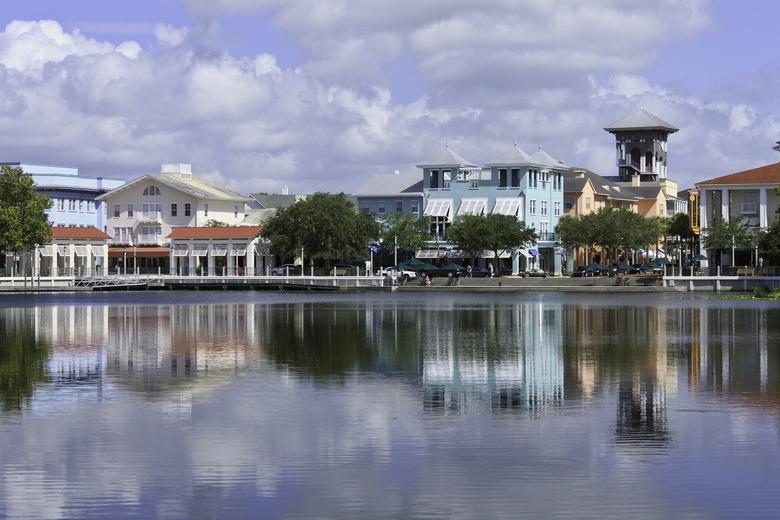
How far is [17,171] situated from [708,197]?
195 ft

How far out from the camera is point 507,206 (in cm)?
12750

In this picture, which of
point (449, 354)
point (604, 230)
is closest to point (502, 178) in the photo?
point (604, 230)

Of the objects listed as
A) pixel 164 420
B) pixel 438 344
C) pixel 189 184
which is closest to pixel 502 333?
pixel 438 344

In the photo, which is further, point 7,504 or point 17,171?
point 17,171

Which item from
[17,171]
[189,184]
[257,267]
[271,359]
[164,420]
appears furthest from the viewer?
[189,184]

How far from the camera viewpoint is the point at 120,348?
41.8m

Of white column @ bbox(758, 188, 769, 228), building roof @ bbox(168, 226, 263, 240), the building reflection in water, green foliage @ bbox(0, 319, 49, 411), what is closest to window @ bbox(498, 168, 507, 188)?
building roof @ bbox(168, 226, 263, 240)

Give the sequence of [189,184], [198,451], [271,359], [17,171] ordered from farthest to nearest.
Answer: [189,184]
[17,171]
[271,359]
[198,451]

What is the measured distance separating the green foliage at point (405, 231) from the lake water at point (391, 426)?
2994 inches

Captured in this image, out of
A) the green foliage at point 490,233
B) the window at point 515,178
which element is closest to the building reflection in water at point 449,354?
the green foliage at point 490,233

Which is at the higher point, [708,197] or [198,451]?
[708,197]

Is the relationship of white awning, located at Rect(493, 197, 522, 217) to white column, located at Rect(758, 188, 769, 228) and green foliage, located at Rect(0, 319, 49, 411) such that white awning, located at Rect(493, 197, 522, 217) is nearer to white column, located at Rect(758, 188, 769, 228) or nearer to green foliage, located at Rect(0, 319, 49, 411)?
white column, located at Rect(758, 188, 769, 228)

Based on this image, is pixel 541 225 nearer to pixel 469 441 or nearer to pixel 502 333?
pixel 502 333

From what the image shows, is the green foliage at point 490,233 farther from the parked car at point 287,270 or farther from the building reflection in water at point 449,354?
the building reflection in water at point 449,354
